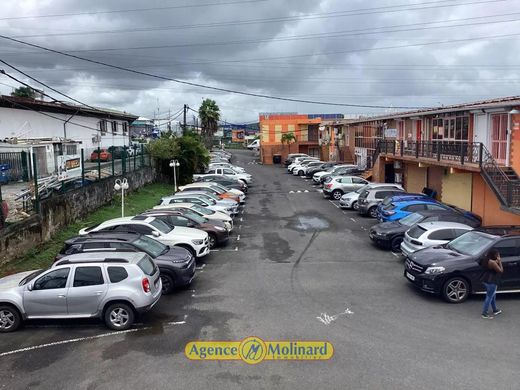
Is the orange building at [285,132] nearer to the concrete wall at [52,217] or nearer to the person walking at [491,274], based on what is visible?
the concrete wall at [52,217]

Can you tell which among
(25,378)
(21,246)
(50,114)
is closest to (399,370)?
(25,378)

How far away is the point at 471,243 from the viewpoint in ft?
42.1

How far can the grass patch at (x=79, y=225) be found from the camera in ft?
49.5

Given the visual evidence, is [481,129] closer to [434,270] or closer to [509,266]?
[509,266]

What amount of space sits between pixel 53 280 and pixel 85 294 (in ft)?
2.68

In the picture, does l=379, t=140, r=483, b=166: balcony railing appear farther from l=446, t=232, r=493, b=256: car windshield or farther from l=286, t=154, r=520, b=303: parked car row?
l=446, t=232, r=493, b=256: car windshield

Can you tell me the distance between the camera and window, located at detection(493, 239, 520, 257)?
39.9 ft

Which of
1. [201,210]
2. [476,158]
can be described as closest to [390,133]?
[476,158]

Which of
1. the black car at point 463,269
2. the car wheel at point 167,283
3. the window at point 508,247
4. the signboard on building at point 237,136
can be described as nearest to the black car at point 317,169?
the black car at point 463,269

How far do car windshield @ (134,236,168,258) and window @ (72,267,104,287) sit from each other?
2462 millimetres

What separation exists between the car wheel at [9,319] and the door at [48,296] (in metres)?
0.27

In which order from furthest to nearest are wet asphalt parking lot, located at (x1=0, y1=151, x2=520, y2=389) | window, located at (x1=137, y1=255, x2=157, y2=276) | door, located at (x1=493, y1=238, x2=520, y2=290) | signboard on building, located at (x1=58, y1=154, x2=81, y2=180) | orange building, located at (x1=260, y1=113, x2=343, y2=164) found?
orange building, located at (x1=260, y1=113, x2=343, y2=164)
signboard on building, located at (x1=58, y1=154, x2=81, y2=180)
door, located at (x1=493, y1=238, x2=520, y2=290)
window, located at (x1=137, y1=255, x2=157, y2=276)
wet asphalt parking lot, located at (x1=0, y1=151, x2=520, y2=389)

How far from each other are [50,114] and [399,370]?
30.5 meters

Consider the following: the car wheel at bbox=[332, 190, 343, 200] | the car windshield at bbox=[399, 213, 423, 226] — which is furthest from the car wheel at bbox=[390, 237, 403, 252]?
the car wheel at bbox=[332, 190, 343, 200]
